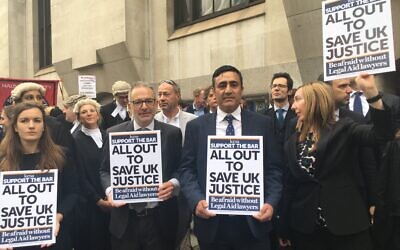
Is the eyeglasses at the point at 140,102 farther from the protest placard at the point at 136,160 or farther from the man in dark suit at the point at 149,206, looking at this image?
the protest placard at the point at 136,160

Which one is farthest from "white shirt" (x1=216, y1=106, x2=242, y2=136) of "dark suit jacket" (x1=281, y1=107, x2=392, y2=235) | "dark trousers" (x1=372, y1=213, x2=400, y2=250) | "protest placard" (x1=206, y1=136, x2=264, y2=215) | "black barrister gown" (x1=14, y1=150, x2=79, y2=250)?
"dark trousers" (x1=372, y1=213, x2=400, y2=250)

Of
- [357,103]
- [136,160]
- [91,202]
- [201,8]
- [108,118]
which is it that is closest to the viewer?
[136,160]

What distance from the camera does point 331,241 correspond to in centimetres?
333

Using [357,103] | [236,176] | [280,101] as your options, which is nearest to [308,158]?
[236,176]

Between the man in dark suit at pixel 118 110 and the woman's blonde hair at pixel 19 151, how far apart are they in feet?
9.54

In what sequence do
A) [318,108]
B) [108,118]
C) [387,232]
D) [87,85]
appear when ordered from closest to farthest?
[318,108] < [387,232] < [108,118] < [87,85]

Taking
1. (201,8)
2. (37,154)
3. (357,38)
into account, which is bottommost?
(37,154)

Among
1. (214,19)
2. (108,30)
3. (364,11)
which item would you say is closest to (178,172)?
(364,11)

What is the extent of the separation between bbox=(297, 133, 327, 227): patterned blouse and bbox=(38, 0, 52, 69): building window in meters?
17.2

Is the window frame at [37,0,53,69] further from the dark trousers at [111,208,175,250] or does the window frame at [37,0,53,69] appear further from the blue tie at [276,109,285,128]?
the dark trousers at [111,208,175,250]

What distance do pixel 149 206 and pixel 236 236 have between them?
792mm

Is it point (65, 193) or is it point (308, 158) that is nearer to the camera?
point (308, 158)

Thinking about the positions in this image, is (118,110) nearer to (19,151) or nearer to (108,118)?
(108,118)

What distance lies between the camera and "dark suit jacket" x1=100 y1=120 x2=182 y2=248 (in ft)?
11.9
